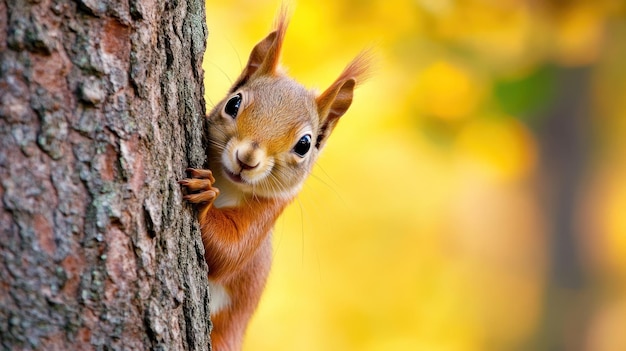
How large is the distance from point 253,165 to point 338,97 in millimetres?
743

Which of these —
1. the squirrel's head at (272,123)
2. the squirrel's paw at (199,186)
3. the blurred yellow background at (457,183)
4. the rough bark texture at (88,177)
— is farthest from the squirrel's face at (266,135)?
the blurred yellow background at (457,183)

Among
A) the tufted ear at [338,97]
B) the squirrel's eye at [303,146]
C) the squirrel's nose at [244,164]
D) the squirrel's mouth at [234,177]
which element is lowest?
the squirrel's mouth at [234,177]

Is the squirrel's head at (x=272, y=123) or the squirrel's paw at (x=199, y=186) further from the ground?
the squirrel's head at (x=272, y=123)

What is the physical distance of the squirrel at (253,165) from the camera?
2.62m

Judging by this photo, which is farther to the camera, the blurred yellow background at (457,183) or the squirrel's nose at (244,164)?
the blurred yellow background at (457,183)

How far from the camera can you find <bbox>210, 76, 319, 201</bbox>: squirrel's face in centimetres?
264

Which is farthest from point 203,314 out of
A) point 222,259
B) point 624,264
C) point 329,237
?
point 624,264

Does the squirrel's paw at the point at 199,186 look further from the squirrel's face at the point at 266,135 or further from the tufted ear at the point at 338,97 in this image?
the tufted ear at the point at 338,97

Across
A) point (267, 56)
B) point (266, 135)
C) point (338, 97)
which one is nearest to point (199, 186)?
point (266, 135)

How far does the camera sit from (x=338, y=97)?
323cm

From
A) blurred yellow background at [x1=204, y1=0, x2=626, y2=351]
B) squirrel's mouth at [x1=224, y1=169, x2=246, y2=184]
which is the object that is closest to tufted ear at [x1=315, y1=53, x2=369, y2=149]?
squirrel's mouth at [x1=224, y1=169, x2=246, y2=184]

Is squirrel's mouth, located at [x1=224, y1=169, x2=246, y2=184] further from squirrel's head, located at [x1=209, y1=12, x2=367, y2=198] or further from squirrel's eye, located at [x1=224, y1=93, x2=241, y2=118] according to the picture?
squirrel's eye, located at [x1=224, y1=93, x2=241, y2=118]

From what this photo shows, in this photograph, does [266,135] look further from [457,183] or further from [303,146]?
[457,183]

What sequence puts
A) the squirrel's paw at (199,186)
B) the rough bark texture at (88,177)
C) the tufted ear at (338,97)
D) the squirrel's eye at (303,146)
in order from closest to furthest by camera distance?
the rough bark texture at (88,177), the squirrel's paw at (199,186), the squirrel's eye at (303,146), the tufted ear at (338,97)
